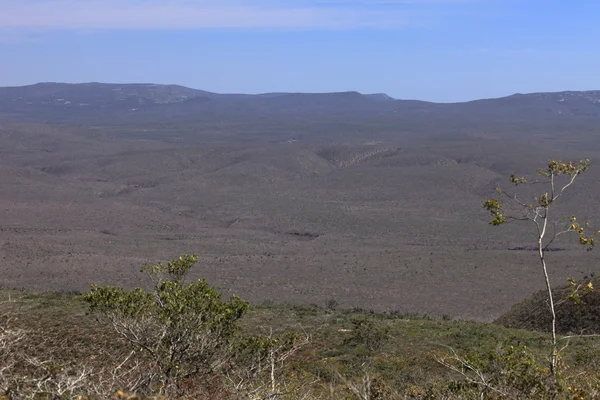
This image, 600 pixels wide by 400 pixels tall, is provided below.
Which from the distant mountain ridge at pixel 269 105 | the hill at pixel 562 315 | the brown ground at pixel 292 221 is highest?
the distant mountain ridge at pixel 269 105

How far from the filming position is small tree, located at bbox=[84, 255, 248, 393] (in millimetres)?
8680

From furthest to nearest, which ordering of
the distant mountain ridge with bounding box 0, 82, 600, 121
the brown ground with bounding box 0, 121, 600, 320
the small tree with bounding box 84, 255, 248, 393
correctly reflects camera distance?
1. the distant mountain ridge with bounding box 0, 82, 600, 121
2. the brown ground with bounding box 0, 121, 600, 320
3. the small tree with bounding box 84, 255, 248, 393

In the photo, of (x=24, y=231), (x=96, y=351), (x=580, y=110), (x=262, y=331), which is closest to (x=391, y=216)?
(x=24, y=231)

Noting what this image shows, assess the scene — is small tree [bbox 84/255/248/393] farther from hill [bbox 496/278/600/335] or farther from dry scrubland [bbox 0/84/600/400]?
hill [bbox 496/278/600/335]

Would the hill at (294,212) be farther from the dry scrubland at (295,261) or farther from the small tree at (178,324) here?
the small tree at (178,324)

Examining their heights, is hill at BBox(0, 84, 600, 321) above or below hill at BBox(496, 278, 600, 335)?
below

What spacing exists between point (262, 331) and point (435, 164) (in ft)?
174

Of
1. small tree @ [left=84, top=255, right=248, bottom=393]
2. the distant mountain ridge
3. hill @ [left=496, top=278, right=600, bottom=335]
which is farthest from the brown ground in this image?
the distant mountain ridge

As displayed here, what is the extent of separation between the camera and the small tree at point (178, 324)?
Answer: 8.68m

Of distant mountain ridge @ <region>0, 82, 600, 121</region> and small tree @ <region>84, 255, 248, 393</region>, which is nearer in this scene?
small tree @ <region>84, 255, 248, 393</region>

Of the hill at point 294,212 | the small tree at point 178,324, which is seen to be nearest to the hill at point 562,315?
the hill at point 294,212

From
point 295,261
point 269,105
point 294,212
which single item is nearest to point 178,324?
point 295,261

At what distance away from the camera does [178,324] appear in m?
8.73

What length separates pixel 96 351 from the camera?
551 inches
